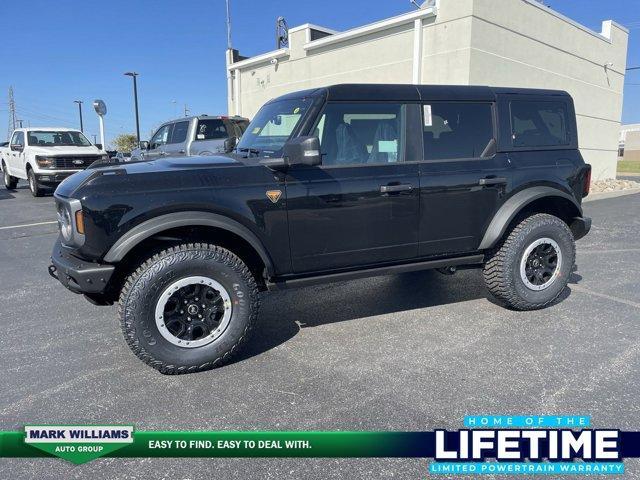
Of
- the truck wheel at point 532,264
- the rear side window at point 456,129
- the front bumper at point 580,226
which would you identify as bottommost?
the truck wheel at point 532,264

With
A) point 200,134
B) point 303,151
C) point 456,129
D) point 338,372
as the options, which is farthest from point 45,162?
point 338,372

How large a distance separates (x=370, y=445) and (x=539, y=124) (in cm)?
350

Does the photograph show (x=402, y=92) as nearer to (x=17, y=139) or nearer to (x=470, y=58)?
(x=470, y=58)

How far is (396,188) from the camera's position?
3748mm

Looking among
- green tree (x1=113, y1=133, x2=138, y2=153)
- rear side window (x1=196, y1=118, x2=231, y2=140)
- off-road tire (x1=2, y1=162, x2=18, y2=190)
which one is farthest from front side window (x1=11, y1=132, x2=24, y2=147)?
green tree (x1=113, y1=133, x2=138, y2=153)

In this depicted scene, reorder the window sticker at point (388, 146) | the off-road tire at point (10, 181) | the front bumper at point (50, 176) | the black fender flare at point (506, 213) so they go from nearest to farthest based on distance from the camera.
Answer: the window sticker at point (388, 146) → the black fender flare at point (506, 213) → the front bumper at point (50, 176) → the off-road tire at point (10, 181)

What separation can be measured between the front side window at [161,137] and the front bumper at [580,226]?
33.6 ft

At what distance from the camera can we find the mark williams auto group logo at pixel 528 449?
2.34m

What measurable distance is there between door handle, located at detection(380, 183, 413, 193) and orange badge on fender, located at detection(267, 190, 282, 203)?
839 mm

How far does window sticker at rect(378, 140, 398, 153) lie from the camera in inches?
151

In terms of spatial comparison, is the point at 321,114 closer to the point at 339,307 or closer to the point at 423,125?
the point at 423,125

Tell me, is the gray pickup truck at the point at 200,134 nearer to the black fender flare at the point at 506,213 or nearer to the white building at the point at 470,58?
the white building at the point at 470,58

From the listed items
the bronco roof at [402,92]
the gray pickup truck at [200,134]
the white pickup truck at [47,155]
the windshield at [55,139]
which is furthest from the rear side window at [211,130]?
the bronco roof at [402,92]

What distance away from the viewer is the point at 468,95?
13.7 ft
